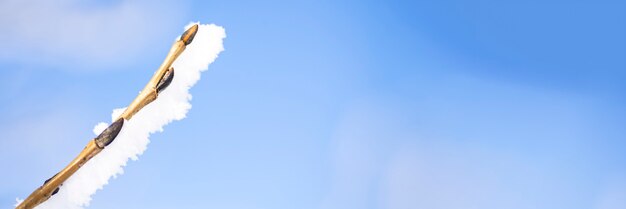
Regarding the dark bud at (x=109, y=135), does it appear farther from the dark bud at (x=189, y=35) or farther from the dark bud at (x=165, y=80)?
the dark bud at (x=189, y=35)

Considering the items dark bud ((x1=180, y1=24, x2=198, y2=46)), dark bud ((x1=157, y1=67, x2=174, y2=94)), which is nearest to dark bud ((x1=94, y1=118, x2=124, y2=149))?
dark bud ((x1=157, y1=67, x2=174, y2=94))

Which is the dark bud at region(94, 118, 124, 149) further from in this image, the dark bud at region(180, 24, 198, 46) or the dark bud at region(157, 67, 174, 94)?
the dark bud at region(180, 24, 198, 46)

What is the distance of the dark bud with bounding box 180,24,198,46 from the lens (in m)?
2.38

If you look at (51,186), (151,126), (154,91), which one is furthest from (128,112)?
(151,126)

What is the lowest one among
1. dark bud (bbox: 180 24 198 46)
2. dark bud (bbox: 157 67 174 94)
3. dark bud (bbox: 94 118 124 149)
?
dark bud (bbox: 94 118 124 149)

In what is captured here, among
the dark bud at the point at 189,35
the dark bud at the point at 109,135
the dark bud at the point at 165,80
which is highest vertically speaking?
the dark bud at the point at 189,35

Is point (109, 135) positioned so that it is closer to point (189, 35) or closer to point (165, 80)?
point (165, 80)

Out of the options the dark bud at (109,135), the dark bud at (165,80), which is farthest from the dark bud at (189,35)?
the dark bud at (109,135)

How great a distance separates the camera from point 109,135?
2219mm

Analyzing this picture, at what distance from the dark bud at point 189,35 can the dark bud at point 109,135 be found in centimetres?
46

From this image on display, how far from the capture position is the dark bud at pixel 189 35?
238 cm

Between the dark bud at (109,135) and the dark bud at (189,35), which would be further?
the dark bud at (189,35)

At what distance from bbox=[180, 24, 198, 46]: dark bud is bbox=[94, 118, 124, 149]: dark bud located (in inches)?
18.1

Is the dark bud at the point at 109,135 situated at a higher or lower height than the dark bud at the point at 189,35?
lower
